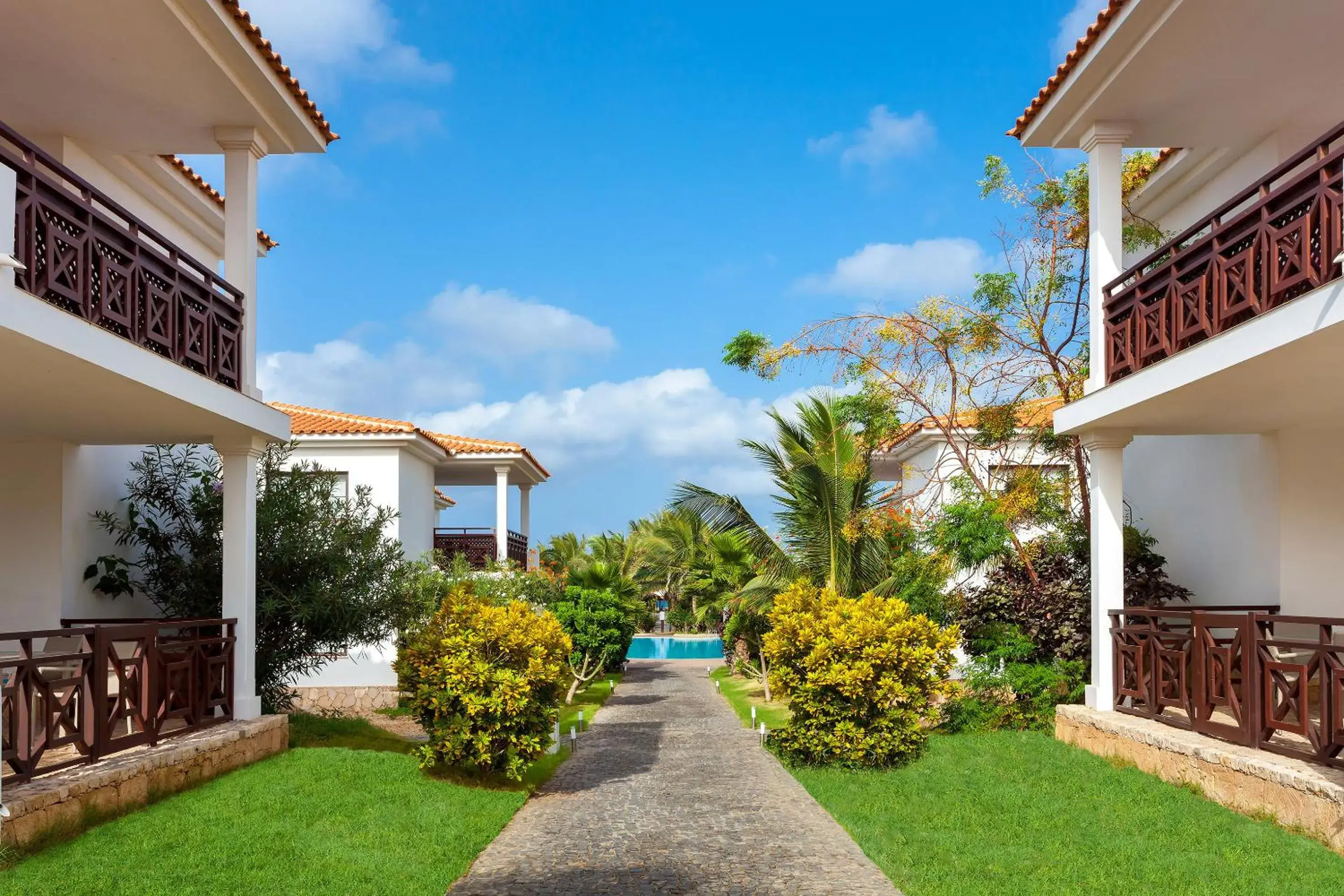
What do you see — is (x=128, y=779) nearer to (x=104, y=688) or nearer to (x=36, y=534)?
(x=104, y=688)

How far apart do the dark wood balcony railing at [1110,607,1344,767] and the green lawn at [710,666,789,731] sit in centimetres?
391

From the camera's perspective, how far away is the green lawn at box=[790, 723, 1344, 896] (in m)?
6.85

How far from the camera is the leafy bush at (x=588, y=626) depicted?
22.6 metres

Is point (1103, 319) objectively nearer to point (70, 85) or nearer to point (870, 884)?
point (870, 884)

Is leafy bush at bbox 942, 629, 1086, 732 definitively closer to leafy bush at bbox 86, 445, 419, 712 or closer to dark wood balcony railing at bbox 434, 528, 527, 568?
leafy bush at bbox 86, 445, 419, 712

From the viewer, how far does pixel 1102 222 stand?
11523 millimetres

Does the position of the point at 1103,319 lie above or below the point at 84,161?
below

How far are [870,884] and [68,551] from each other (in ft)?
31.8

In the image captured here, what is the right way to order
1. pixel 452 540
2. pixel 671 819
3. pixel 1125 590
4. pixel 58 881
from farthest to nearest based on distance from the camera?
pixel 452 540
pixel 1125 590
pixel 671 819
pixel 58 881

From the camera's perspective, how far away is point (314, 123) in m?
12.1

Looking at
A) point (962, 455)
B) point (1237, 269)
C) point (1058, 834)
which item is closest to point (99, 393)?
point (1058, 834)

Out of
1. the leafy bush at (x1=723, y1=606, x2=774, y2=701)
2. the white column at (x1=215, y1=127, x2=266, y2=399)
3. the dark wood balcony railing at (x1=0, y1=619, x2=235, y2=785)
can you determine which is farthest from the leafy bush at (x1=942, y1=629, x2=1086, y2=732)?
the white column at (x1=215, y1=127, x2=266, y2=399)

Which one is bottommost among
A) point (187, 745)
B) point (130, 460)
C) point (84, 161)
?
point (187, 745)

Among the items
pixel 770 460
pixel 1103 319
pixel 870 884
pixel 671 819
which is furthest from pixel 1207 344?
pixel 770 460
